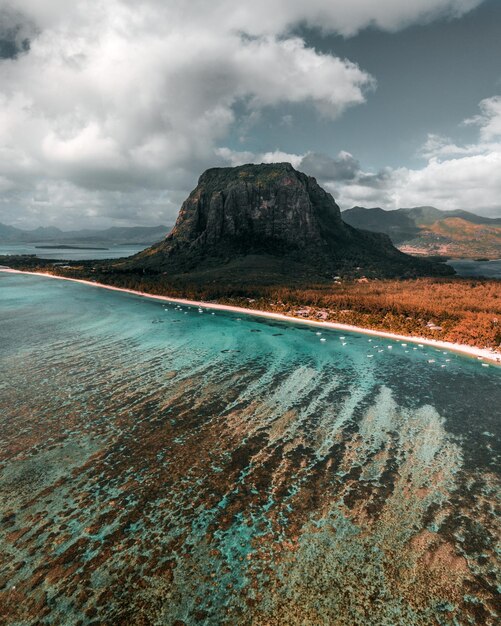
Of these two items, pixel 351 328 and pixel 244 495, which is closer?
pixel 244 495

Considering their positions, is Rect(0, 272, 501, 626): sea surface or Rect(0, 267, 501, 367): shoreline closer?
Rect(0, 272, 501, 626): sea surface

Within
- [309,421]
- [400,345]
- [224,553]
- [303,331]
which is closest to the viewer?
[224,553]

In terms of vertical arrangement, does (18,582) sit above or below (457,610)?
above

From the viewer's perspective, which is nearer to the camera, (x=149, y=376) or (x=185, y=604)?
(x=185, y=604)

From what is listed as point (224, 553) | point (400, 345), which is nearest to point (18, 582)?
point (224, 553)

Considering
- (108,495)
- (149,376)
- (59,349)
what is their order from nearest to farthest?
1. (108,495)
2. (149,376)
3. (59,349)

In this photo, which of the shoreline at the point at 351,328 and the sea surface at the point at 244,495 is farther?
the shoreline at the point at 351,328

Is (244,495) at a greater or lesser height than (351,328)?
greater

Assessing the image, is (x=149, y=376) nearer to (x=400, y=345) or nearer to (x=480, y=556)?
(x=480, y=556)
